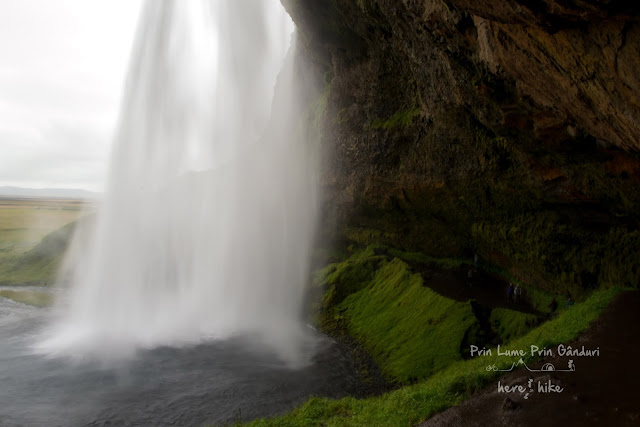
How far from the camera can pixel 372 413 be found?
11.5 meters

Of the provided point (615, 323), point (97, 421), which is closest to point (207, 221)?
point (97, 421)

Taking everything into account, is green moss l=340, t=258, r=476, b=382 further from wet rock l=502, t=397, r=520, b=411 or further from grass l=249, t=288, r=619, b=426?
wet rock l=502, t=397, r=520, b=411

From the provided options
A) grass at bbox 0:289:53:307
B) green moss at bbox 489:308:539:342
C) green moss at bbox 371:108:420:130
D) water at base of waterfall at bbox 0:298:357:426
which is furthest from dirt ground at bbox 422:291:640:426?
grass at bbox 0:289:53:307

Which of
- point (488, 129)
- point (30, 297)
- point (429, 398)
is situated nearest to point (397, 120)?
point (488, 129)

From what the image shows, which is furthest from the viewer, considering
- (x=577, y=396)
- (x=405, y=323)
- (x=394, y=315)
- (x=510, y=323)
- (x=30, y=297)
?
(x=30, y=297)

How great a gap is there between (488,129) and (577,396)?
12.5 m

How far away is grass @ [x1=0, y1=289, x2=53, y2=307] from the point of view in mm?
30122

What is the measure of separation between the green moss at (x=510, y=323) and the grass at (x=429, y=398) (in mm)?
1130

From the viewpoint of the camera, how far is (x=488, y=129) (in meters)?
18.4

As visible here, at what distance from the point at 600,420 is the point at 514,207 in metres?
14.1

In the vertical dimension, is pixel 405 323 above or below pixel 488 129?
below

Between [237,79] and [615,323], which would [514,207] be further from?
[237,79]

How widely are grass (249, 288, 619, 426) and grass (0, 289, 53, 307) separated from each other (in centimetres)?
2608

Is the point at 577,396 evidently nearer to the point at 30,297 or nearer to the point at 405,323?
the point at 405,323
